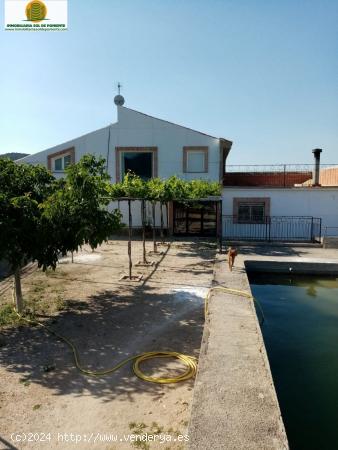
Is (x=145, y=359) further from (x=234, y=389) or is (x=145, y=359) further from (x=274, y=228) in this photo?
(x=274, y=228)

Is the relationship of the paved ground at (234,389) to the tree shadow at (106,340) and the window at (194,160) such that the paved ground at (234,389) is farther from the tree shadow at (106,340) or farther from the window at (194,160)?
the window at (194,160)

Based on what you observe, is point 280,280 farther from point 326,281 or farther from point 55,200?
point 55,200

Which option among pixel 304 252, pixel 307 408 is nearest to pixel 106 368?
pixel 307 408

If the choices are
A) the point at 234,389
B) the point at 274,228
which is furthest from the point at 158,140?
the point at 234,389

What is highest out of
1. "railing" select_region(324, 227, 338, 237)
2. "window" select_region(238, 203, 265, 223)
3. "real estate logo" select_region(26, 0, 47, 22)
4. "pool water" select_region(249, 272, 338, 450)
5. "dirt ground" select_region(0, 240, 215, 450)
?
"real estate logo" select_region(26, 0, 47, 22)

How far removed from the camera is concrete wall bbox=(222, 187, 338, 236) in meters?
20.5

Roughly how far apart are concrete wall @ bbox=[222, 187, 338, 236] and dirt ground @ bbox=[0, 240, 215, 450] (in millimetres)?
9548

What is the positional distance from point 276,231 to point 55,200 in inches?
629

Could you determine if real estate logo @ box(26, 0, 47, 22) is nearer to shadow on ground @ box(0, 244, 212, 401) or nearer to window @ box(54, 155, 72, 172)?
shadow on ground @ box(0, 244, 212, 401)

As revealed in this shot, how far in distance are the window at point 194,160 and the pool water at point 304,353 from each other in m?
9.66

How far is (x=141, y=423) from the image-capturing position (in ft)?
15.6

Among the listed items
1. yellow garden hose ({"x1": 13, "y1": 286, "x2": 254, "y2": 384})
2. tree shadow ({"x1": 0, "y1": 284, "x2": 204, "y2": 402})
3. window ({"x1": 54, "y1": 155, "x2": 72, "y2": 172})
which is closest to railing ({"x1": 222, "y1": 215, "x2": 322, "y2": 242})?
window ({"x1": 54, "y1": 155, "x2": 72, "y2": 172})

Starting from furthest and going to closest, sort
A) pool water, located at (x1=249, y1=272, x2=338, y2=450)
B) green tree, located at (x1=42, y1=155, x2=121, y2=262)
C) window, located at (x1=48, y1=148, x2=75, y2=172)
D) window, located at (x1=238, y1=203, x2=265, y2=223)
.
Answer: window, located at (x1=48, y1=148, x2=75, y2=172)
window, located at (x1=238, y1=203, x2=265, y2=223)
green tree, located at (x1=42, y1=155, x2=121, y2=262)
pool water, located at (x1=249, y1=272, x2=338, y2=450)

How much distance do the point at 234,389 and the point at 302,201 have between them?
57.3 ft
